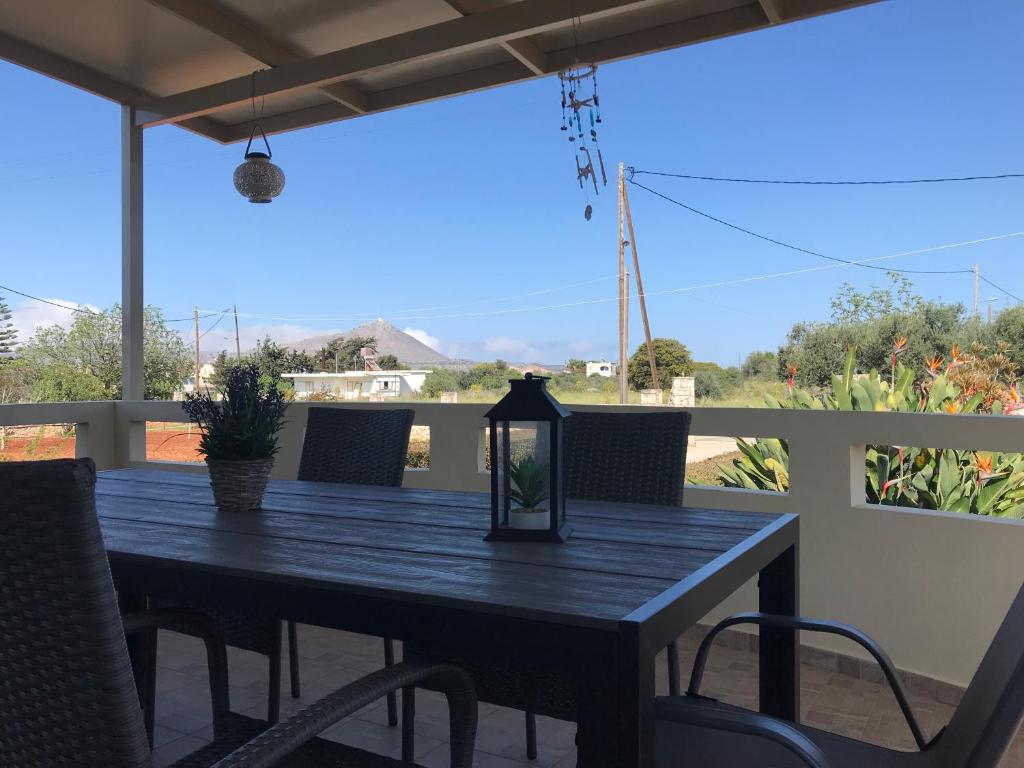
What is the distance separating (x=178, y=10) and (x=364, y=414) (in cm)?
243

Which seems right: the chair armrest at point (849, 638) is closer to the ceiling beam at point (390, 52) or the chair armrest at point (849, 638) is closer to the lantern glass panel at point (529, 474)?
the lantern glass panel at point (529, 474)

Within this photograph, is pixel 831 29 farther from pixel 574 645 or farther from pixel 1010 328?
pixel 574 645

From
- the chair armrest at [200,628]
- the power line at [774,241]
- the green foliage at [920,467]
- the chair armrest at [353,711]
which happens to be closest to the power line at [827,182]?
the power line at [774,241]

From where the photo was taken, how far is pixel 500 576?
3.98ft

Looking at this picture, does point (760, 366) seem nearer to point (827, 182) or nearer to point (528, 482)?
point (827, 182)

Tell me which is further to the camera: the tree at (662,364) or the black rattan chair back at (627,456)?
the tree at (662,364)

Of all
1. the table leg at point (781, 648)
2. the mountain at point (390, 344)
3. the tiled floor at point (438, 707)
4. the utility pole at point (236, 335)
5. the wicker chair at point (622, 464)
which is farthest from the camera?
the utility pole at point (236, 335)

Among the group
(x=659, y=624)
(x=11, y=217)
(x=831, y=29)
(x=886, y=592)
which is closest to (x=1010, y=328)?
(x=831, y=29)

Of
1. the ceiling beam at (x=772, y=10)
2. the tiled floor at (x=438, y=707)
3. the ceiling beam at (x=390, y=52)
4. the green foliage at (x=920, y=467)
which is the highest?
the ceiling beam at (x=390, y=52)

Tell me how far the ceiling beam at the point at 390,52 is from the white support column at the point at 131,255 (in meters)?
0.17

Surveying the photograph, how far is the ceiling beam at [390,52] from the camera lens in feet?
11.5

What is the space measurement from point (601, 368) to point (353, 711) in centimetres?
1646

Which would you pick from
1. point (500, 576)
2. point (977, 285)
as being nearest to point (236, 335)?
point (977, 285)

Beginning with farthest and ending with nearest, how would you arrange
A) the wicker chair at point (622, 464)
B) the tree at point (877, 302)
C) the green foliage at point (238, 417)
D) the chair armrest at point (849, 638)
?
the tree at point (877, 302) → the wicker chair at point (622, 464) → the green foliage at point (238, 417) → the chair armrest at point (849, 638)
